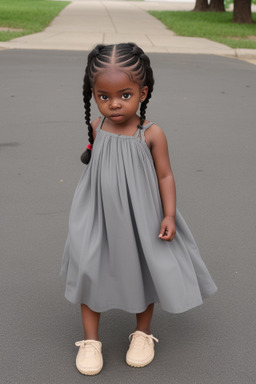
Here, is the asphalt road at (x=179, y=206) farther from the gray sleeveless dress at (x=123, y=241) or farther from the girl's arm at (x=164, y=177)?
the girl's arm at (x=164, y=177)

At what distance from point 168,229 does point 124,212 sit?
20 centimetres

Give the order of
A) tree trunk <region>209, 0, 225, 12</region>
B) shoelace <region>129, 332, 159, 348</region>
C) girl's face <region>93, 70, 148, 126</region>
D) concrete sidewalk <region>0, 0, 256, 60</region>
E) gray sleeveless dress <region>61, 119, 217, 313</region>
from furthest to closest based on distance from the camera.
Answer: tree trunk <region>209, 0, 225, 12</region> → concrete sidewalk <region>0, 0, 256, 60</region> → shoelace <region>129, 332, 159, 348</region> → gray sleeveless dress <region>61, 119, 217, 313</region> → girl's face <region>93, 70, 148, 126</region>

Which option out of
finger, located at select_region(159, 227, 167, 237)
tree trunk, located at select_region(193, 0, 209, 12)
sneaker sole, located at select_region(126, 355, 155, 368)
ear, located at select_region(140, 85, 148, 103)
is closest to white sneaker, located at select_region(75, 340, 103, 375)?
sneaker sole, located at select_region(126, 355, 155, 368)

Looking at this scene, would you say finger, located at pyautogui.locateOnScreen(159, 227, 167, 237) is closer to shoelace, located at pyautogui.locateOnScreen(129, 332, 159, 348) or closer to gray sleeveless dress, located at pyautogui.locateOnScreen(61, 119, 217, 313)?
gray sleeveless dress, located at pyautogui.locateOnScreen(61, 119, 217, 313)

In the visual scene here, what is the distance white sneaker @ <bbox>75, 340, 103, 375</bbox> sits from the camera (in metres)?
2.70

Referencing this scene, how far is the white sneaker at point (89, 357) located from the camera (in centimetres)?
270

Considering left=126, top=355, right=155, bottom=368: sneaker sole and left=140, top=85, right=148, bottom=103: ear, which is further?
left=126, top=355, right=155, bottom=368: sneaker sole

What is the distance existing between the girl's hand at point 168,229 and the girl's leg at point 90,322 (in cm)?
48

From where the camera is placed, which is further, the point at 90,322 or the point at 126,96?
the point at 90,322

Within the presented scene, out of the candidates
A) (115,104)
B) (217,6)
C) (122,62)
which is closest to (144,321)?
(115,104)

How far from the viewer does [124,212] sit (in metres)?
2.56

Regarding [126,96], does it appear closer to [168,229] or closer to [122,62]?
[122,62]

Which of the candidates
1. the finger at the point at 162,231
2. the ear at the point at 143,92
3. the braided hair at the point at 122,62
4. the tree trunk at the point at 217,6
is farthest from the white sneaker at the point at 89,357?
the tree trunk at the point at 217,6

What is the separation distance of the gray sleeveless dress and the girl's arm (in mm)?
26
